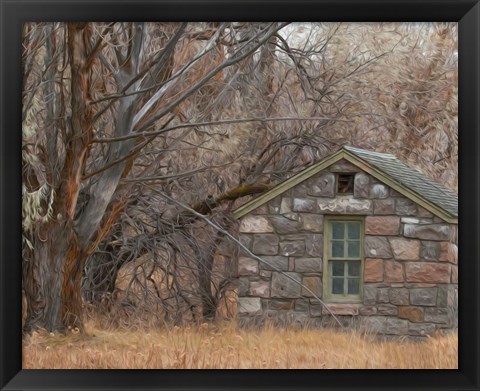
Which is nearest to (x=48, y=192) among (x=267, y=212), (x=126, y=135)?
(x=126, y=135)

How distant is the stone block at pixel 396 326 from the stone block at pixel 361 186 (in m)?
0.87

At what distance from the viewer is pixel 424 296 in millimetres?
7848

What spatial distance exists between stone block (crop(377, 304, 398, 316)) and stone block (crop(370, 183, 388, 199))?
74cm

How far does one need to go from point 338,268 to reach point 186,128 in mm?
1472

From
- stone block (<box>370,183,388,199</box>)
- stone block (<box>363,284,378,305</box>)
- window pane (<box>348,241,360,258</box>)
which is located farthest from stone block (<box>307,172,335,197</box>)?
stone block (<box>363,284,378,305</box>)

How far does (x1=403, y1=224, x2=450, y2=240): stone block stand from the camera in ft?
25.7

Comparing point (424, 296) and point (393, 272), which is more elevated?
point (393, 272)

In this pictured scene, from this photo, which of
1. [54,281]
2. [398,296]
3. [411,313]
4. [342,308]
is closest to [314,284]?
[342,308]

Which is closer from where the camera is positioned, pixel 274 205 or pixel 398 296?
Answer: pixel 398 296

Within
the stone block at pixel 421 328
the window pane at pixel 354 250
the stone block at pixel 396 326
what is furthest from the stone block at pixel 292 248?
the stone block at pixel 421 328

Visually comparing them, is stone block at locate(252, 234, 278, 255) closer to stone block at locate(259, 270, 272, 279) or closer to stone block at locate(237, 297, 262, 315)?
stone block at locate(259, 270, 272, 279)

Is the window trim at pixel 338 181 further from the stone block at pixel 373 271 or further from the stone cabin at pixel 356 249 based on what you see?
the stone block at pixel 373 271

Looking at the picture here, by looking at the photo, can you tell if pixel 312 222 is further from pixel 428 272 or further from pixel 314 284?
pixel 428 272
